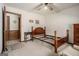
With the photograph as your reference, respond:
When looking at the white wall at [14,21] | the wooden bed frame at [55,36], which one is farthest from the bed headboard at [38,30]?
the white wall at [14,21]

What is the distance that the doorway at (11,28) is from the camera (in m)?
1.28

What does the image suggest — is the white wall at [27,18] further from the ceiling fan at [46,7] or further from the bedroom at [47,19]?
the ceiling fan at [46,7]

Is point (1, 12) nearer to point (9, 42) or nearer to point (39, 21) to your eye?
point (9, 42)

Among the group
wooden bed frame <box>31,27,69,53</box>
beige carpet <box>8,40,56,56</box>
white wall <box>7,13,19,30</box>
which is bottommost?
beige carpet <box>8,40,56,56</box>

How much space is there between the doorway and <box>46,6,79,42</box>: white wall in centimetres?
51

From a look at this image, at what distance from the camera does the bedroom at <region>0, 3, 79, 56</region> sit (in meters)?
1.32

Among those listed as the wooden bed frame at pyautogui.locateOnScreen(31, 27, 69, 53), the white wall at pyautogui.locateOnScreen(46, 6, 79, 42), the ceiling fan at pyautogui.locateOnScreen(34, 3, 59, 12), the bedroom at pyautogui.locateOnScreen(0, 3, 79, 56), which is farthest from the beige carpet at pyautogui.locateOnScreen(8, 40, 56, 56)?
the ceiling fan at pyautogui.locateOnScreen(34, 3, 59, 12)

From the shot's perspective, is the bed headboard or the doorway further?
the bed headboard

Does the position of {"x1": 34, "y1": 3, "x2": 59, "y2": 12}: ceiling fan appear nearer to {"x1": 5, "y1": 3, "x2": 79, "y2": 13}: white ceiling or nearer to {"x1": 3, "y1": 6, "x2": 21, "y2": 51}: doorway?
{"x1": 5, "y1": 3, "x2": 79, "y2": 13}: white ceiling

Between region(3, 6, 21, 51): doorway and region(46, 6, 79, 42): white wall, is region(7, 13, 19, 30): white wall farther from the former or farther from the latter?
region(46, 6, 79, 42): white wall

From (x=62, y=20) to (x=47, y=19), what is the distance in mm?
260

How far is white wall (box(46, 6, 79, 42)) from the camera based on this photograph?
137 centimetres

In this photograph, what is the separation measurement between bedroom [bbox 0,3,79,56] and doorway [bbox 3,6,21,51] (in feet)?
0.17

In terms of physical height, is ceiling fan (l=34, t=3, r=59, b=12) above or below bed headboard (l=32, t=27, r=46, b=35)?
above
